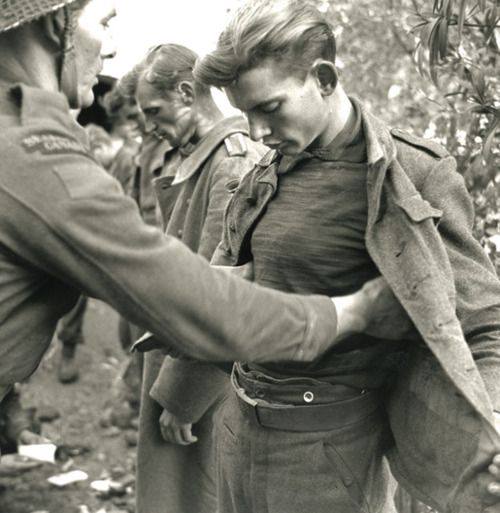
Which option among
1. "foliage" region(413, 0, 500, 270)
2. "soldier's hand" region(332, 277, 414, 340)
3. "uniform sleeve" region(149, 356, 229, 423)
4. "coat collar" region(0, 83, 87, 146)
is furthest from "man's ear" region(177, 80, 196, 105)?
"coat collar" region(0, 83, 87, 146)

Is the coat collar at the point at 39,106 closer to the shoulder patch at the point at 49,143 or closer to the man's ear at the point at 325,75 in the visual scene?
the shoulder patch at the point at 49,143

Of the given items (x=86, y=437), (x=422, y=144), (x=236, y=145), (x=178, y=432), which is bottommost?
(x=86, y=437)

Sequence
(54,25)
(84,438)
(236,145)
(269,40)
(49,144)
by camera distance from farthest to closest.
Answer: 1. (84,438)
2. (236,145)
3. (269,40)
4. (54,25)
5. (49,144)

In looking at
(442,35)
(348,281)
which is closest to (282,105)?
(348,281)

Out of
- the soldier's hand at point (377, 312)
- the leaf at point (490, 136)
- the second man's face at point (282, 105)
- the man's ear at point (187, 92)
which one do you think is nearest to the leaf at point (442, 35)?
the leaf at point (490, 136)

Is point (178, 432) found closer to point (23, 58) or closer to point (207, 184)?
point (207, 184)

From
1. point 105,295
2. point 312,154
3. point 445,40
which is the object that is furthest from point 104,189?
point 445,40

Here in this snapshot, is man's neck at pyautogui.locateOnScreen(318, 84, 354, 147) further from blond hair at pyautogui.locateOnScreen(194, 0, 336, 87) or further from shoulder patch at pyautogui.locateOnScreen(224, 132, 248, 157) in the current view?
shoulder patch at pyautogui.locateOnScreen(224, 132, 248, 157)

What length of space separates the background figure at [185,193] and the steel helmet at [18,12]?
6.56 feet

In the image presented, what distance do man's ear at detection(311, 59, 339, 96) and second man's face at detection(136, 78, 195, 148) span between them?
2.10 metres

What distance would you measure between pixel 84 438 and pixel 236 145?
10.7ft

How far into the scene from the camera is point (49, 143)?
210cm

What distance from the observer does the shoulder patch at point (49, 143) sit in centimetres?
209

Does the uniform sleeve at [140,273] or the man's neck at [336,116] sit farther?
the man's neck at [336,116]
